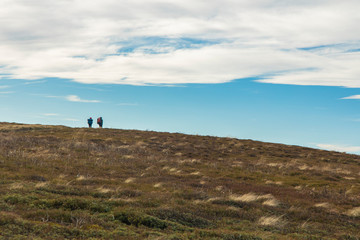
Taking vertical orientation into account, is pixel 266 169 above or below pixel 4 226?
below

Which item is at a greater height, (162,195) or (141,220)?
(141,220)

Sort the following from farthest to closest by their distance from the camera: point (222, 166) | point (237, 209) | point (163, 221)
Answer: point (222, 166) → point (237, 209) → point (163, 221)

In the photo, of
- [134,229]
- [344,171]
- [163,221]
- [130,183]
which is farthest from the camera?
[344,171]

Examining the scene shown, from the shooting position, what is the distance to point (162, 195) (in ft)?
49.3

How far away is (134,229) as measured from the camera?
941 centimetres

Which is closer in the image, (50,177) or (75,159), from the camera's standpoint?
(50,177)

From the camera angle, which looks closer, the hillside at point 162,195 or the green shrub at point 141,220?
the hillside at point 162,195

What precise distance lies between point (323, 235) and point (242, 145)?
3393cm

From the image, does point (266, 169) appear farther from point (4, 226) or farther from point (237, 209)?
point (4, 226)

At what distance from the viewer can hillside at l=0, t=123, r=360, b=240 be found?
952 centimetres

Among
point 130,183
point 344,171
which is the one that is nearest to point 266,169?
point 344,171

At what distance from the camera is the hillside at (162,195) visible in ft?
31.2

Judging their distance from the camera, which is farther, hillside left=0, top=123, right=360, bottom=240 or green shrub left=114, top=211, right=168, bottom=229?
green shrub left=114, top=211, right=168, bottom=229

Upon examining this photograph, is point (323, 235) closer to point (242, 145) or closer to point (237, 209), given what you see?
point (237, 209)
